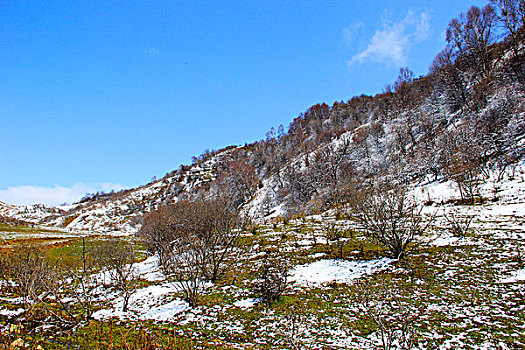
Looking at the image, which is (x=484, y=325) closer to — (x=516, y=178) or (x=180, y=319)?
(x=180, y=319)

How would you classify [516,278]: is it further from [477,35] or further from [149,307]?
[477,35]

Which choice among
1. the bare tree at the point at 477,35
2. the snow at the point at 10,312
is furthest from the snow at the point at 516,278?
the bare tree at the point at 477,35

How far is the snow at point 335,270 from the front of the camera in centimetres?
1564

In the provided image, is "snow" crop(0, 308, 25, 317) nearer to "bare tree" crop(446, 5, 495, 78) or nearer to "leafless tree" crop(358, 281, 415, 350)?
"leafless tree" crop(358, 281, 415, 350)

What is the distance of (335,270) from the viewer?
1686 cm

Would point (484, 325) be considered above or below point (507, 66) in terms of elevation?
below

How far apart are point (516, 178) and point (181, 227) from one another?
35.9 m

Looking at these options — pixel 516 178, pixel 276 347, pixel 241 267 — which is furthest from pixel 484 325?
pixel 516 178

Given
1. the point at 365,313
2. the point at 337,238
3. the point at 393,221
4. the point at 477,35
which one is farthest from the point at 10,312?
the point at 477,35

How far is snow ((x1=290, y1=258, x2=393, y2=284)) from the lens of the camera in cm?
1564

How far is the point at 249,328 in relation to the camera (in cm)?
1046

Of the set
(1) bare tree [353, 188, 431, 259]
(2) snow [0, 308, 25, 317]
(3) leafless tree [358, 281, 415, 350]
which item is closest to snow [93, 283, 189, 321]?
(2) snow [0, 308, 25, 317]

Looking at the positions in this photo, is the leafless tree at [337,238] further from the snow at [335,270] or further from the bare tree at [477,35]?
the bare tree at [477,35]

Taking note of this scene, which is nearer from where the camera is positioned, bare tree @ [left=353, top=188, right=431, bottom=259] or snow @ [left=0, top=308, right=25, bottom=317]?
snow @ [left=0, top=308, right=25, bottom=317]
